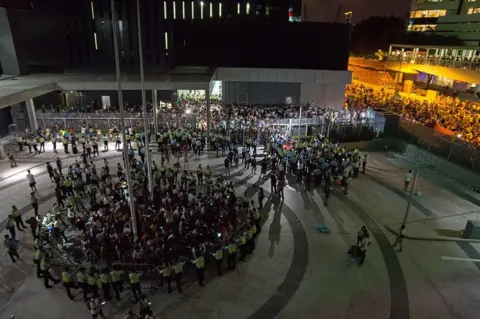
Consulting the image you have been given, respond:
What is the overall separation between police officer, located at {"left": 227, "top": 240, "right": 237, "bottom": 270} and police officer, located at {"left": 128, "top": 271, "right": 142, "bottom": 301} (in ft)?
11.8

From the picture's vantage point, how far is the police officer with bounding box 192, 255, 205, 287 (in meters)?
12.6

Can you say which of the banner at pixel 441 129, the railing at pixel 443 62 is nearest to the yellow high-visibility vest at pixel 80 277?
the banner at pixel 441 129

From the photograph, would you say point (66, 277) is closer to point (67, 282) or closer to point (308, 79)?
point (67, 282)

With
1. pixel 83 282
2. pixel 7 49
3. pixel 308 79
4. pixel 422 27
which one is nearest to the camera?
pixel 83 282

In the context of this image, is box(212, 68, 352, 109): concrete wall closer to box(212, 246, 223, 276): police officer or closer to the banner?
the banner

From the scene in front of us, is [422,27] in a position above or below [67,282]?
above

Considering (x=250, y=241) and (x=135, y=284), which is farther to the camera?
(x=250, y=241)

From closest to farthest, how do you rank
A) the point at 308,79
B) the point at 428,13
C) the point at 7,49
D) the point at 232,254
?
the point at 232,254 < the point at 7,49 < the point at 308,79 < the point at 428,13

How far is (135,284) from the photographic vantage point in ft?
39.3

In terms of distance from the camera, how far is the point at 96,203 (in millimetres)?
17359

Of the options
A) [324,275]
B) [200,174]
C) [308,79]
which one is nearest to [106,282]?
[324,275]

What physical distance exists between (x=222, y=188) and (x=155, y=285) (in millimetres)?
6296

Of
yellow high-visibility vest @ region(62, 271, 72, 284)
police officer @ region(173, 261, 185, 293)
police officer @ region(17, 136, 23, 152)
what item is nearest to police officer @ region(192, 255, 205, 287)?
police officer @ region(173, 261, 185, 293)

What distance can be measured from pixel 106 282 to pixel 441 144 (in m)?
25.2
